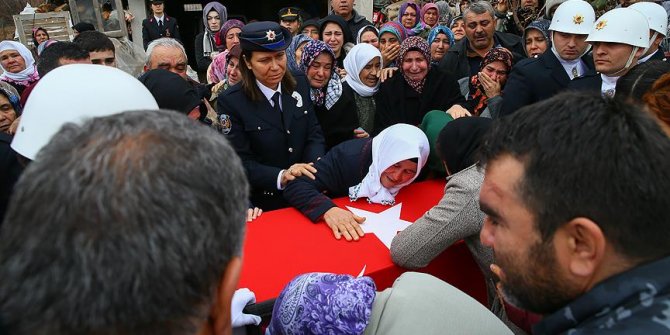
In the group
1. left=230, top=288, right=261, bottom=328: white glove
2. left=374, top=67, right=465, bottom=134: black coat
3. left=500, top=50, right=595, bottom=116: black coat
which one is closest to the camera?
left=230, top=288, right=261, bottom=328: white glove

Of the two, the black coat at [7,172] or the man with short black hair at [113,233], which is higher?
the man with short black hair at [113,233]

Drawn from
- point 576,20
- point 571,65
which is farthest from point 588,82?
point 576,20

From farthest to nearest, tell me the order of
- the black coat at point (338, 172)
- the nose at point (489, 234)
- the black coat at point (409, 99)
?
the black coat at point (409, 99) < the black coat at point (338, 172) < the nose at point (489, 234)

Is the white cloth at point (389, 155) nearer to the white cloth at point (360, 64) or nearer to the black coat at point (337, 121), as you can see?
the black coat at point (337, 121)

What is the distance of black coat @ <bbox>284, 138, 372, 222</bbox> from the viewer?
236 cm

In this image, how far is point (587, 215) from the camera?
2.83 feet

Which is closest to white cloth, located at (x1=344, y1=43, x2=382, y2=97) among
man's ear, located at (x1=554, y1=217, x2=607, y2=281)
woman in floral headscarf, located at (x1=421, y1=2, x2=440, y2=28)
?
man's ear, located at (x1=554, y1=217, x2=607, y2=281)

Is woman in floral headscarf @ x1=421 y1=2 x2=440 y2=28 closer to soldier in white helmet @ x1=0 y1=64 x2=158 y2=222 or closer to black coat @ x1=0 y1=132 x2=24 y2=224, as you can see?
black coat @ x1=0 y1=132 x2=24 y2=224

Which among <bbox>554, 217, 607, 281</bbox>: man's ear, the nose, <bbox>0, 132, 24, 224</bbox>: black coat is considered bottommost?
<bbox>0, 132, 24, 224</bbox>: black coat

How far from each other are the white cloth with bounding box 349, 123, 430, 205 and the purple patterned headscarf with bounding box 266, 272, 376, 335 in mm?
1111

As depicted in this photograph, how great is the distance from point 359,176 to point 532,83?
171cm

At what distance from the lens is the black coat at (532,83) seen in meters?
3.27

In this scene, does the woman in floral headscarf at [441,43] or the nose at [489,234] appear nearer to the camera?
the nose at [489,234]

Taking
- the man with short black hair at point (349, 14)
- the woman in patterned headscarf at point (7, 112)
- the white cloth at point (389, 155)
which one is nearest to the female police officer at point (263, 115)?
the white cloth at point (389, 155)
